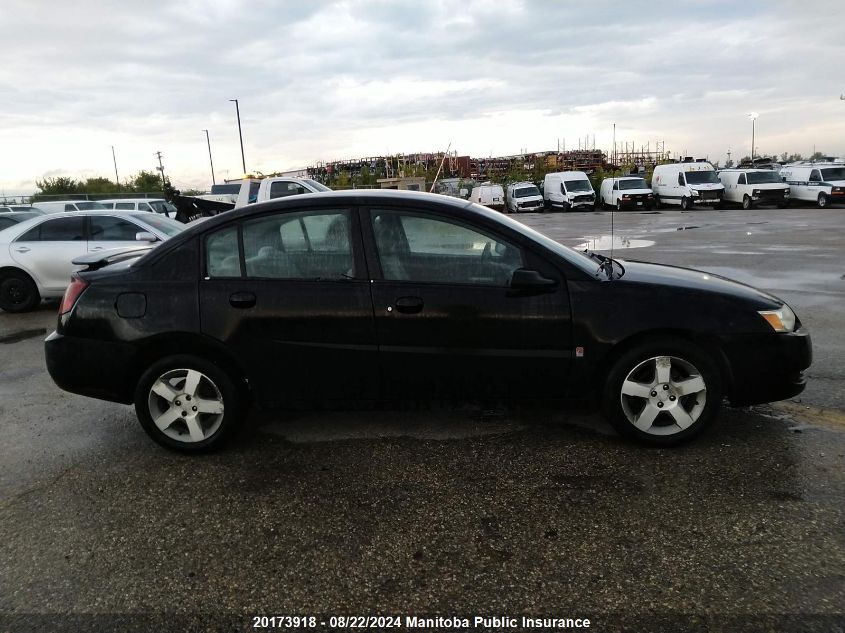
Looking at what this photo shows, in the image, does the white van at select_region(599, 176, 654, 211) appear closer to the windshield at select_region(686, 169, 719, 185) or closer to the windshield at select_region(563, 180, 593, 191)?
the windshield at select_region(563, 180, 593, 191)

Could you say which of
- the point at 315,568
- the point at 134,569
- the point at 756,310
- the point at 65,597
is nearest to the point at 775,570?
the point at 756,310

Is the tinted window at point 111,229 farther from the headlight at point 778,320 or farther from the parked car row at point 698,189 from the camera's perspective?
the parked car row at point 698,189

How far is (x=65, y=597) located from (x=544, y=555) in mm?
1959

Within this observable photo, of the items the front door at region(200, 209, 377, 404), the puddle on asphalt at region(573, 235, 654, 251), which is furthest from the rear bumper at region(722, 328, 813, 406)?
the puddle on asphalt at region(573, 235, 654, 251)

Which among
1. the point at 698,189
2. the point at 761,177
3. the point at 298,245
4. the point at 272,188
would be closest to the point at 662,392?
the point at 298,245

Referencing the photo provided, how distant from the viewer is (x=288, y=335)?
12.7 ft

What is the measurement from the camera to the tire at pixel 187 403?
3904 mm

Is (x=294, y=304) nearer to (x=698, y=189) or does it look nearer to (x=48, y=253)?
(x=48, y=253)

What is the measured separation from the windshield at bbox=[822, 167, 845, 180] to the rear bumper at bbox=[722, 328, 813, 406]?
3010 cm

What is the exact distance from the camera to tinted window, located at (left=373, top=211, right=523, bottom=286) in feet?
12.5

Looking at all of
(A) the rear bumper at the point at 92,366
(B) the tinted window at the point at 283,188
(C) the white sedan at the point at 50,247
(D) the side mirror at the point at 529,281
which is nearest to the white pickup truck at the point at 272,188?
(B) the tinted window at the point at 283,188

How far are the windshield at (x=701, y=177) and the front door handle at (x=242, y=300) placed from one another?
1227 inches

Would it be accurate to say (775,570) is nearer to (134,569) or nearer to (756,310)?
(756,310)

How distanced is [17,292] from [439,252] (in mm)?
7794
